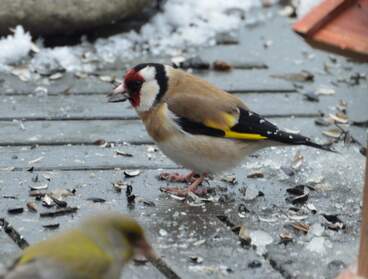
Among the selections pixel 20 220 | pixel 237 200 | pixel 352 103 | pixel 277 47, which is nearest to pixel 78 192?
pixel 20 220

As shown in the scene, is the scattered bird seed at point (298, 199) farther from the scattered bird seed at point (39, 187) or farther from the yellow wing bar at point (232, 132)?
the scattered bird seed at point (39, 187)

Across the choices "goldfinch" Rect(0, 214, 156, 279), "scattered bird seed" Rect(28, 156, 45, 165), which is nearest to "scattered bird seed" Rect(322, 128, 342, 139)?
"scattered bird seed" Rect(28, 156, 45, 165)

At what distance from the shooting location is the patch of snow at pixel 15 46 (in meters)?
6.43

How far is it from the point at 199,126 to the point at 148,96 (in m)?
0.30

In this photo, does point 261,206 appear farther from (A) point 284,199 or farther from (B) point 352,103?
(B) point 352,103

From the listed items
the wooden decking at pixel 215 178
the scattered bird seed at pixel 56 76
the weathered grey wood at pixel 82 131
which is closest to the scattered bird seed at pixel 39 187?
the wooden decking at pixel 215 178

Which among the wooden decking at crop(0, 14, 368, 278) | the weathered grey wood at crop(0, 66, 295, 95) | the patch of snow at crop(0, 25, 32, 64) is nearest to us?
the wooden decking at crop(0, 14, 368, 278)

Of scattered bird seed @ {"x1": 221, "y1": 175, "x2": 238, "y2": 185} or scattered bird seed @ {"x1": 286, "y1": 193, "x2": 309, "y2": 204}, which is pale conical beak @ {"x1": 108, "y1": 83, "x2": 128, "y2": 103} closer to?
scattered bird seed @ {"x1": 221, "y1": 175, "x2": 238, "y2": 185}

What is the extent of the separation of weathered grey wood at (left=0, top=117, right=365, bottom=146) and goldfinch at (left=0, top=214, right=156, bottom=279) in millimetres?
1816

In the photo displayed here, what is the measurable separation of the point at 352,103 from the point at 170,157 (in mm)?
1554

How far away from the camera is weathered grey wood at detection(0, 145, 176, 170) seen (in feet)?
17.2

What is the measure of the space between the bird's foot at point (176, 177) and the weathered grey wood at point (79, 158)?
108mm

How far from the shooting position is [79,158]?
17.5ft

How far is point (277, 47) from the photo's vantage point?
701 centimetres
